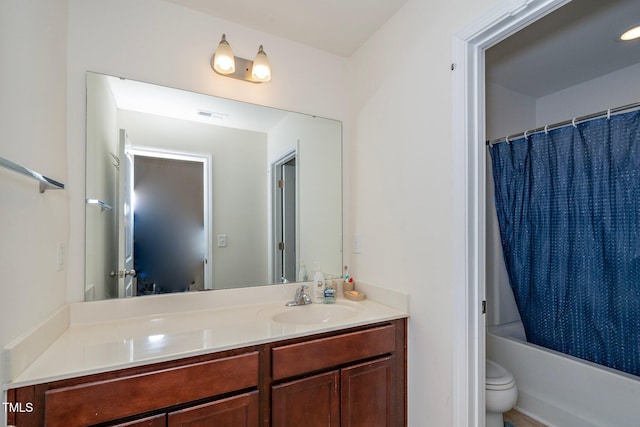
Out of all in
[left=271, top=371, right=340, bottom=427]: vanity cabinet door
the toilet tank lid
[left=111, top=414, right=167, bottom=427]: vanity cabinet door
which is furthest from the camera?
the toilet tank lid

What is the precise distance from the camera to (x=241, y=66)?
1.73m

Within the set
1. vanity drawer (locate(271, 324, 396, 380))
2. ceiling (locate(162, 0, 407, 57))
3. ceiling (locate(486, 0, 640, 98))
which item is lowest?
vanity drawer (locate(271, 324, 396, 380))

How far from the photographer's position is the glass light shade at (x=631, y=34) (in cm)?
175

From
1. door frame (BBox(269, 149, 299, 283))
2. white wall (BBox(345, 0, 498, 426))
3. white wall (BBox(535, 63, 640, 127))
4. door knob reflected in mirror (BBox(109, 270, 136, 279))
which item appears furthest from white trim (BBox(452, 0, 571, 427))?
white wall (BBox(535, 63, 640, 127))

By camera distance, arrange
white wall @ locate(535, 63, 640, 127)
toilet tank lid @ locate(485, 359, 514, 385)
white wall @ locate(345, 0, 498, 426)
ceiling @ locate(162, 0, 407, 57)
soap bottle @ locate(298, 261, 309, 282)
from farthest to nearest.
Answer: white wall @ locate(535, 63, 640, 127) → soap bottle @ locate(298, 261, 309, 282) → toilet tank lid @ locate(485, 359, 514, 385) → ceiling @ locate(162, 0, 407, 57) → white wall @ locate(345, 0, 498, 426)

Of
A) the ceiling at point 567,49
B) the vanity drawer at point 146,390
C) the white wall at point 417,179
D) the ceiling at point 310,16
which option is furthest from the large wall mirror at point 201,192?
the ceiling at point 567,49

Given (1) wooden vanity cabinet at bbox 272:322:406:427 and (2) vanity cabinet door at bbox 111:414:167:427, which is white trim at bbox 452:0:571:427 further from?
(2) vanity cabinet door at bbox 111:414:167:427

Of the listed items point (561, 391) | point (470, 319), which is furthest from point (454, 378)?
point (561, 391)

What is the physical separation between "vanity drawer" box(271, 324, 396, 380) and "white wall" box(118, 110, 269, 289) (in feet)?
2.00

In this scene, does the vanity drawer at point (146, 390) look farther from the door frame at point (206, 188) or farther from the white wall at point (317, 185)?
the white wall at point (317, 185)

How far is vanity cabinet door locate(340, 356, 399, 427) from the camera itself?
136cm

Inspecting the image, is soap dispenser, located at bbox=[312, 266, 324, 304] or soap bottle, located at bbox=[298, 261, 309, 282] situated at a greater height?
soap bottle, located at bbox=[298, 261, 309, 282]

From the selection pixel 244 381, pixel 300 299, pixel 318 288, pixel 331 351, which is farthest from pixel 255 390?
pixel 318 288

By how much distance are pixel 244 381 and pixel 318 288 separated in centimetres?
A: 73
